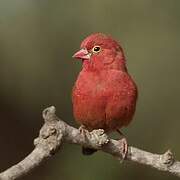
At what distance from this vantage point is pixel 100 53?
24.0ft

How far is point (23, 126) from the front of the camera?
37.7 feet

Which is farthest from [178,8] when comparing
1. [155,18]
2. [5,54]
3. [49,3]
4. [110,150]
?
[110,150]

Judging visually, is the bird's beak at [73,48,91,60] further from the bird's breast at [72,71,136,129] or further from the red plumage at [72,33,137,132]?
the bird's breast at [72,71,136,129]

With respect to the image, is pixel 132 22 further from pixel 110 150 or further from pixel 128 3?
pixel 110 150

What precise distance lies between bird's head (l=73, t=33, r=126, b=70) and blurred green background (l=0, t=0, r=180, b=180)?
119 inches

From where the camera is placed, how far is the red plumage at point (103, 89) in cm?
685

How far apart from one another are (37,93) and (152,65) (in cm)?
169

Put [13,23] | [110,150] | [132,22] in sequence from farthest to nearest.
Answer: [13,23] → [132,22] → [110,150]

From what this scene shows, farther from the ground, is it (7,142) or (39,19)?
(39,19)

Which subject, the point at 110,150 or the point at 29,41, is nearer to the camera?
the point at 110,150

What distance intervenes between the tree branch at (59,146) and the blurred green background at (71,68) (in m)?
3.85

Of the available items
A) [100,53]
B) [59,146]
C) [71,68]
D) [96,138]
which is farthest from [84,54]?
[71,68]

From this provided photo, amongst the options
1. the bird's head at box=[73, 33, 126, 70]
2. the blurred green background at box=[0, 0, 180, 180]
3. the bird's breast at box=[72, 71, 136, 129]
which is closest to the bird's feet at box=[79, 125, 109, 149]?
the bird's breast at box=[72, 71, 136, 129]

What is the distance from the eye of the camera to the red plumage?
6.85 metres
